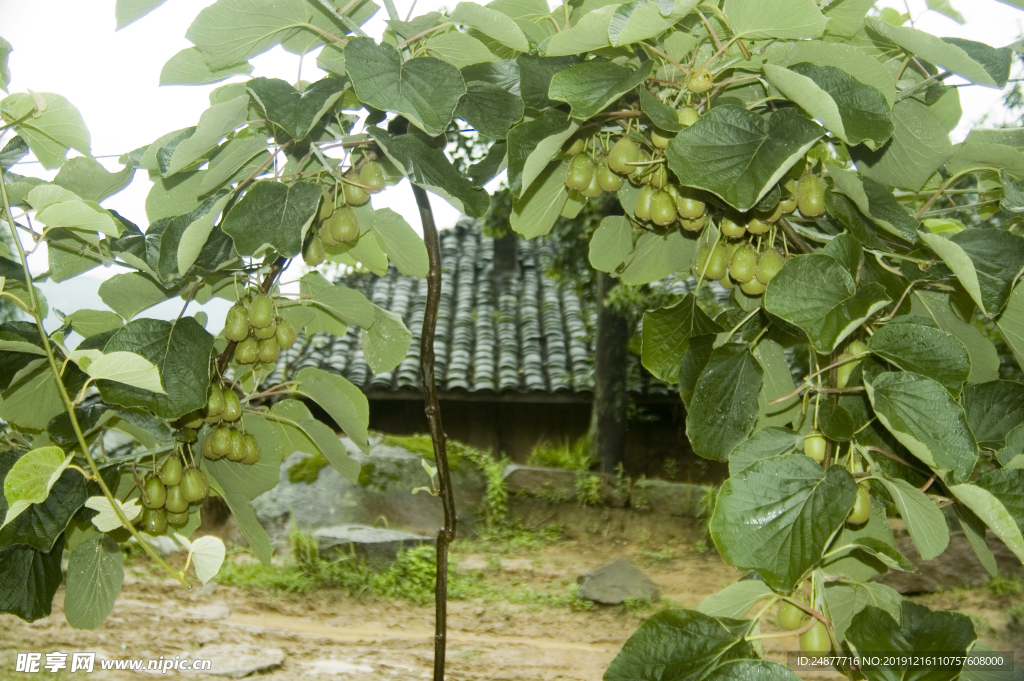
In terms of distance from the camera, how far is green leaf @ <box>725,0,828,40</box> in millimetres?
562

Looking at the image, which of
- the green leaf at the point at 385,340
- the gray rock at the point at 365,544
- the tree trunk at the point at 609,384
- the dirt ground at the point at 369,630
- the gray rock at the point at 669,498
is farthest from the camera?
the tree trunk at the point at 609,384

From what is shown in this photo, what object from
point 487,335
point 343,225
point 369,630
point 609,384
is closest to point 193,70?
point 343,225

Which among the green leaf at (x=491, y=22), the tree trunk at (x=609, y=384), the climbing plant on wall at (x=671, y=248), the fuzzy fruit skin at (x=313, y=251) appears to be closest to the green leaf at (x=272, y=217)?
the climbing plant on wall at (x=671, y=248)

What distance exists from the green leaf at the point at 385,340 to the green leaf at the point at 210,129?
0.36m

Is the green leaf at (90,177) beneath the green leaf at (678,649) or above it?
above

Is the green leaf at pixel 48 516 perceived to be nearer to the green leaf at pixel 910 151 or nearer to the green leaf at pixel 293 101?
the green leaf at pixel 293 101

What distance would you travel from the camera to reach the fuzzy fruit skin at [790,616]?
2.19 feet

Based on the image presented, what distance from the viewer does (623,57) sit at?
659mm

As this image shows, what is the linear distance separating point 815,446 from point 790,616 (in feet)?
0.50

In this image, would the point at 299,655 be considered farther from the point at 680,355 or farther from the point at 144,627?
the point at 680,355

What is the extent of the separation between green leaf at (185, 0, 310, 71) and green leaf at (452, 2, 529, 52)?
138 millimetres

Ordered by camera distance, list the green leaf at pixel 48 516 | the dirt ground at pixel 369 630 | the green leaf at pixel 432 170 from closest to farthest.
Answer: the green leaf at pixel 432 170
the green leaf at pixel 48 516
the dirt ground at pixel 369 630

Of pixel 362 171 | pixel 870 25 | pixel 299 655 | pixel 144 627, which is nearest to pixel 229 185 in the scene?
pixel 362 171

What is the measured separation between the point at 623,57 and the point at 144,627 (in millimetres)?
2870
